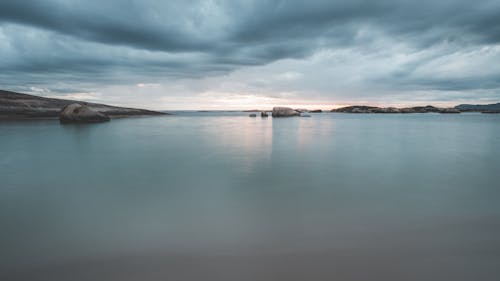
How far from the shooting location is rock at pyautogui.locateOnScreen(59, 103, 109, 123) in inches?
1316

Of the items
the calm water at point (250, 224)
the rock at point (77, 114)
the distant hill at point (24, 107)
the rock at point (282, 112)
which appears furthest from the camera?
the rock at point (282, 112)

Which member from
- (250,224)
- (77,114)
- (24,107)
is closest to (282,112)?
(77,114)

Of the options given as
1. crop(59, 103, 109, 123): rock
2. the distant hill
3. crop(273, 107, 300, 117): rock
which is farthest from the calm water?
crop(273, 107, 300, 117): rock

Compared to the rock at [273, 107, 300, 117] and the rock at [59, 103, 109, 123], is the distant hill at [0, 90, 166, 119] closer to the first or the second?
the rock at [59, 103, 109, 123]

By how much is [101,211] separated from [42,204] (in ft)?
5.63

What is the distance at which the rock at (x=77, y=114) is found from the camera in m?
33.4

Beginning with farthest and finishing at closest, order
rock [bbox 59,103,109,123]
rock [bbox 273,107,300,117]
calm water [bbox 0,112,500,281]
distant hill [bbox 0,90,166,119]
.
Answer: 1. rock [bbox 273,107,300,117]
2. distant hill [bbox 0,90,166,119]
3. rock [bbox 59,103,109,123]
4. calm water [bbox 0,112,500,281]

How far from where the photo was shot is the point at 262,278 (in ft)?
9.91

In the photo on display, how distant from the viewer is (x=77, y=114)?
33.9m

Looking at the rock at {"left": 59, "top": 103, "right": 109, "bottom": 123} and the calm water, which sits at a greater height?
the rock at {"left": 59, "top": 103, "right": 109, "bottom": 123}

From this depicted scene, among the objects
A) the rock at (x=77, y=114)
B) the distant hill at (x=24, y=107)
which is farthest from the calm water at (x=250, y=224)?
the distant hill at (x=24, y=107)

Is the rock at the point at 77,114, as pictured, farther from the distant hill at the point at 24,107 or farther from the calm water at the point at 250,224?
the calm water at the point at 250,224

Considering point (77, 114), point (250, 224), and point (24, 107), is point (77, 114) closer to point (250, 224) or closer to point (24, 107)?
point (24, 107)

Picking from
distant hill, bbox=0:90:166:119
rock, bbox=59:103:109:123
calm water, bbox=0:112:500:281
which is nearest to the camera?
calm water, bbox=0:112:500:281
